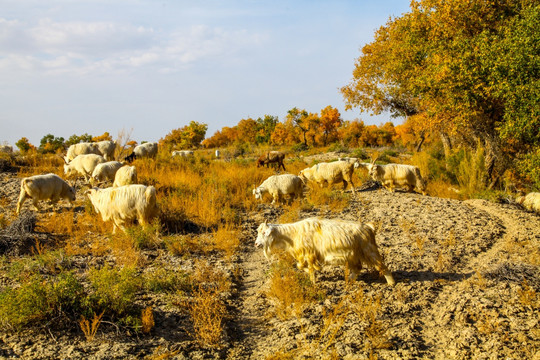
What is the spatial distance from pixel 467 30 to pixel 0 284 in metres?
16.3

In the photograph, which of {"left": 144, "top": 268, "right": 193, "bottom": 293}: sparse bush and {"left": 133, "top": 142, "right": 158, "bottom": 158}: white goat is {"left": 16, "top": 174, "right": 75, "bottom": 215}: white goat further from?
{"left": 133, "top": 142, "right": 158, "bottom": 158}: white goat

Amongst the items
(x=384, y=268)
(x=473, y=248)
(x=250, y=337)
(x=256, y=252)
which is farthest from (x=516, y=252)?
(x=250, y=337)

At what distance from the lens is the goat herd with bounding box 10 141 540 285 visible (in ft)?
21.5

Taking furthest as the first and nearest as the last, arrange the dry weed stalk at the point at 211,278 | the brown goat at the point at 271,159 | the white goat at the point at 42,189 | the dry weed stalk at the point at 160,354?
1. the brown goat at the point at 271,159
2. the white goat at the point at 42,189
3. the dry weed stalk at the point at 211,278
4. the dry weed stalk at the point at 160,354

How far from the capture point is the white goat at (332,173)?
47.5ft

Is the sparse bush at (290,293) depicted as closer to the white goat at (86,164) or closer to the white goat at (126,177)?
the white goat at (126,177)

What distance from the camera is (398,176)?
571 inches

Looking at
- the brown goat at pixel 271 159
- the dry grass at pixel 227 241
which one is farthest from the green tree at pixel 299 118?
the dry grass at pixel 227 241

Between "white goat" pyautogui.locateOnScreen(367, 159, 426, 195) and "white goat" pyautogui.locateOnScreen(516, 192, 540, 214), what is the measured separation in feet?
10.1

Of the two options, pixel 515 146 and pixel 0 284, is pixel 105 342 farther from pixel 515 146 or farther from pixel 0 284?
pixel 515 146

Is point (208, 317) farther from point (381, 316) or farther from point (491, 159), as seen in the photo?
point (491, 159)

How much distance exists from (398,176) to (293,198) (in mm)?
4190

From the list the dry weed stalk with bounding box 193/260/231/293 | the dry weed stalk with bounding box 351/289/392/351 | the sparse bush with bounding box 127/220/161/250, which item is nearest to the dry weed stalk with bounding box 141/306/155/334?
the dry weed stalk with bounding box 193/260/231/293

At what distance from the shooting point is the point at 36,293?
528 cm
